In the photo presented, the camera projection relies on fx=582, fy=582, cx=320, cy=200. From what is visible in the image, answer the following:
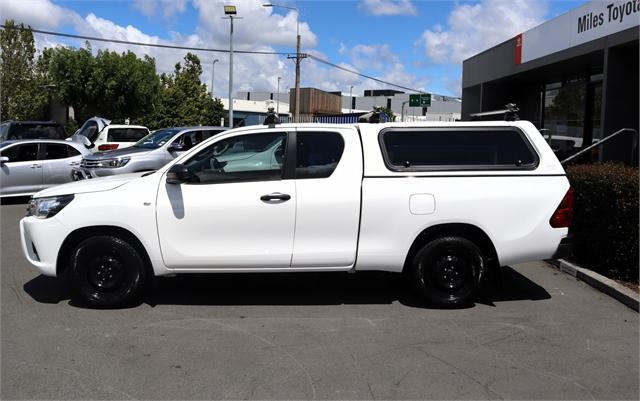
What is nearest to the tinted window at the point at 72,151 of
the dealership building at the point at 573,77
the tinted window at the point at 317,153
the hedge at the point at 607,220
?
the dealership building at the point at 573,77

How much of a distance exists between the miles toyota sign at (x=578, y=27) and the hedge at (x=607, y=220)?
4.62 m

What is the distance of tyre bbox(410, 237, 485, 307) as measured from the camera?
5637 millimetres

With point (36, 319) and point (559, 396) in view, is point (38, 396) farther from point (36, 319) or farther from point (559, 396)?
point (559, 396)

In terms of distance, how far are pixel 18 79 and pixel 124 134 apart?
896 inches

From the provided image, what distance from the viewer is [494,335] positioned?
502cm

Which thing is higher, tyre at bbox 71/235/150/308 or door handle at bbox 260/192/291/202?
door handle at bbox 260/192/291/202

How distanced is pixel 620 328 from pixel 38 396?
4763 mm

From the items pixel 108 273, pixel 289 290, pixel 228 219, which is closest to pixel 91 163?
pixel 108 273

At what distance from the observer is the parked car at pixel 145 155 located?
12055 millimetres

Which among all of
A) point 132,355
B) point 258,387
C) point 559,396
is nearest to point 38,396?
→ point 132,355

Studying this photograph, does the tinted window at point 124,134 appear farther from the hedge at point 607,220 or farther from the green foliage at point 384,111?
the hedge at point 607,220

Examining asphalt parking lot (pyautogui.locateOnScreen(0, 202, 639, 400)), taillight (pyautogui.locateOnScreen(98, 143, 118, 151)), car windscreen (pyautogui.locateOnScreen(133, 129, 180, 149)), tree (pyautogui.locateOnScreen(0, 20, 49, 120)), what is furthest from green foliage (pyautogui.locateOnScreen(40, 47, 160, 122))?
asphalt parking lot (pyautogui.locateOnScreen(0, 202, 639, 400))

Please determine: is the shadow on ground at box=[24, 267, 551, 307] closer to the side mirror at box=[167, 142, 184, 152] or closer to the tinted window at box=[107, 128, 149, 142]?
the side mirror at box=[167, 142, 184, 152]

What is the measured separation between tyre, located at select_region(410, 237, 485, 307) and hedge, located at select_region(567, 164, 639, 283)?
209 cm
